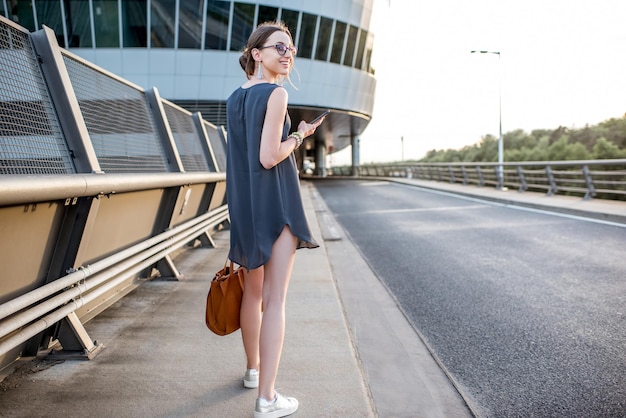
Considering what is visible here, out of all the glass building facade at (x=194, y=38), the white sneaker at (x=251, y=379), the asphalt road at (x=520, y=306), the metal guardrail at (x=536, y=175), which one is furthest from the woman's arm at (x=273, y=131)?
the glass building facade at (x=194, y=38)

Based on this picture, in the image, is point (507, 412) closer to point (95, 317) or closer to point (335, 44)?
point (95, 317)

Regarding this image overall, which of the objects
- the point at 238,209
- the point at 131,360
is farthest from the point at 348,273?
the point at 238,209

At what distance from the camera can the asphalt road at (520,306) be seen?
10.5 feet

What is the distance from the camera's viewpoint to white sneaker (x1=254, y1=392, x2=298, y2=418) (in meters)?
2.60

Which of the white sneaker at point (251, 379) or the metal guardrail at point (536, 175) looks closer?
the white sneaker at point (251, 379)

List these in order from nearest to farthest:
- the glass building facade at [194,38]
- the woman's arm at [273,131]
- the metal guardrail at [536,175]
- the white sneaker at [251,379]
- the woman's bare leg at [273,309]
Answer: the woman's arm at [273,131], the woman's bare leg at [273,309], the white sneaker at [251,379], the metal guardrail at [536,175], the glass building facade at [194,38]

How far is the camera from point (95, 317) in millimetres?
4355

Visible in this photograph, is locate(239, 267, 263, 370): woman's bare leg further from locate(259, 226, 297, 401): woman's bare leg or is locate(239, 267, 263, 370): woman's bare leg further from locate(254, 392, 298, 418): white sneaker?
locate(254, 392, 298, 418): white sneaker

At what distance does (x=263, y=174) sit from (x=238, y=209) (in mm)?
227

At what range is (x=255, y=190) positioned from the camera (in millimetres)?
2617

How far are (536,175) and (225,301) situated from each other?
37.2m

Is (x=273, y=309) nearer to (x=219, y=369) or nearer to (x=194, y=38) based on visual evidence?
(x=219, y=369)

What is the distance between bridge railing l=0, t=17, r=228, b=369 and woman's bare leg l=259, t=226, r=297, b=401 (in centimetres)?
111

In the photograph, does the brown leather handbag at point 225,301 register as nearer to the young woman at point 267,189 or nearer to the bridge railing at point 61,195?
the young woman at point 267,189
